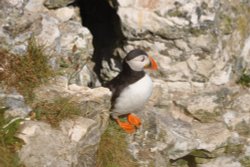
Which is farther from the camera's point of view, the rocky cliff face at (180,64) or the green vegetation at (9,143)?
the rocky cliff face at (180,64)

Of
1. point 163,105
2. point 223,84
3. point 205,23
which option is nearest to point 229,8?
point 205,23

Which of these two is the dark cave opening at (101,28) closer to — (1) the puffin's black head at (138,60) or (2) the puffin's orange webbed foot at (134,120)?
(1) the puffin's black head at (138,60)

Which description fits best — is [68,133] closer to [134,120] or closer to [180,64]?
[134,120]

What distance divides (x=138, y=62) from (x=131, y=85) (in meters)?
0.38

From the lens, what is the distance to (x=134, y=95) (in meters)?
8.02

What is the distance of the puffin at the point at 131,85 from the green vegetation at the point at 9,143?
2084 millimetres

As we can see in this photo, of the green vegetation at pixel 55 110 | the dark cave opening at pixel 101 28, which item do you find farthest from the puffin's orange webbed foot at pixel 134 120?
the green vegetation at pixel 55 110

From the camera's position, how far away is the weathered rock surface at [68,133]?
6309 mm

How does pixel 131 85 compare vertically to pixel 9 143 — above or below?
below

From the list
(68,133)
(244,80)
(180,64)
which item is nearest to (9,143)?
(68,133)

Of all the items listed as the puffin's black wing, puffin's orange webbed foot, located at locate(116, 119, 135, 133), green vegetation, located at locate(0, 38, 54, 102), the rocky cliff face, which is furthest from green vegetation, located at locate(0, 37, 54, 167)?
puffin's orange webbed foot, located at locate(116, 119, 135, 133)

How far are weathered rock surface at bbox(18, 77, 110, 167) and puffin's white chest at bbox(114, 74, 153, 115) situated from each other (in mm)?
562

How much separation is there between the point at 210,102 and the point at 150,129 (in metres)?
1.52

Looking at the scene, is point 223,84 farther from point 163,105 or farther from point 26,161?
point 26,161
